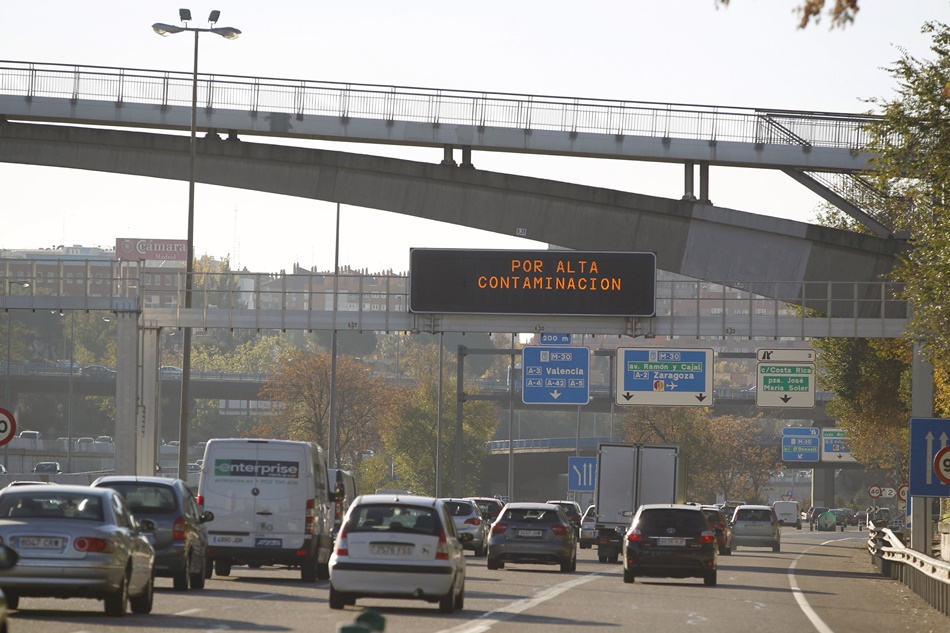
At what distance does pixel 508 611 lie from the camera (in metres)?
21.8

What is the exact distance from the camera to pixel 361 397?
117625 mm

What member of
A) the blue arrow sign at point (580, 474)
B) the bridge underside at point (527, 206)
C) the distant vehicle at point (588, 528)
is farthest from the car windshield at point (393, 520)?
the blue arrow sign at point (580, 474)

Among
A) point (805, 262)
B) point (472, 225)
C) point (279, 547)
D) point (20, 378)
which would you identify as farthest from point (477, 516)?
point (20, 378)

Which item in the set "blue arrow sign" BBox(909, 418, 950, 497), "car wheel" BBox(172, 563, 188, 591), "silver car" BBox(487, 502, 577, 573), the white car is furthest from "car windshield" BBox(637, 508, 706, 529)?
the white car

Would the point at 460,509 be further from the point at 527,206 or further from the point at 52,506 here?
the point at 52,506

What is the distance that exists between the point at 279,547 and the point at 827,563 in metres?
25.5

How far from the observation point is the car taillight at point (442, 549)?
21.1 metres

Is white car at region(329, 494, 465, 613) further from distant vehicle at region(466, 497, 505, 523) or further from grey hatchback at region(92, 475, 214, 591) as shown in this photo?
distant vehicle at region(466, 497, 505, 523)

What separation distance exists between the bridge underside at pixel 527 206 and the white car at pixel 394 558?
69.3 feet

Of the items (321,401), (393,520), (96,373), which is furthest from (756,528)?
(96,373)

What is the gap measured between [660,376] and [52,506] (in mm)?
38424

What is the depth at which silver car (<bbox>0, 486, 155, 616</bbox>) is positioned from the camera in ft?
59.5

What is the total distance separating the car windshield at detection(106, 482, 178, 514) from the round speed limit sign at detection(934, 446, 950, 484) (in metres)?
12.5

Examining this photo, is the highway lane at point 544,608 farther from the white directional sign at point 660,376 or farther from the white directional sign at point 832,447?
the white directional sign at point 832,447
